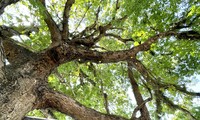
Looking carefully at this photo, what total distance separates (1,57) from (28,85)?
2.00 ft

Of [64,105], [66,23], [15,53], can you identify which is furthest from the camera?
[66,23]

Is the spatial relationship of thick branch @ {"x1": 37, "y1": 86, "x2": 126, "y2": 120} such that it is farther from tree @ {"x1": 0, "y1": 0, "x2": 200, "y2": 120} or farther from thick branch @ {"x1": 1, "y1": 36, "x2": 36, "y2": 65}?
thick branch @ {"x1": 1, "y1": 36, "x2": 36, "y2": 65}

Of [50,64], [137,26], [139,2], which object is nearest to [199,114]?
[137,26]

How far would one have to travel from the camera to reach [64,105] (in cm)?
386

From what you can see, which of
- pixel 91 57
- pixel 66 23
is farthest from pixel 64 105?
pixel 66 23

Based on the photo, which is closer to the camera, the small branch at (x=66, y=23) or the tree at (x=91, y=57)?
the tree at (x=91, y=57)

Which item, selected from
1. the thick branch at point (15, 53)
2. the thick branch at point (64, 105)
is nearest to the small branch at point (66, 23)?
the thick branch at point (15, 53)

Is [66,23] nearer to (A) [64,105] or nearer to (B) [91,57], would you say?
(B) [91,57]

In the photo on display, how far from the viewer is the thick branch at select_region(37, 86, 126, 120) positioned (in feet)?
12.4

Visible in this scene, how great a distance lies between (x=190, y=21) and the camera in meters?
4.48

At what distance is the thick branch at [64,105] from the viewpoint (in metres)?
3.79

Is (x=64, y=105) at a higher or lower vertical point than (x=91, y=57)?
lower

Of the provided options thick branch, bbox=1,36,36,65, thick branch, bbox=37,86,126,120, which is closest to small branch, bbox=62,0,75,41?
thick branch, bbox=1,36,36,65

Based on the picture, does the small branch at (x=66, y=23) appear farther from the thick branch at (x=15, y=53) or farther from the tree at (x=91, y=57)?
the thick branch at (x=15, y=53)
